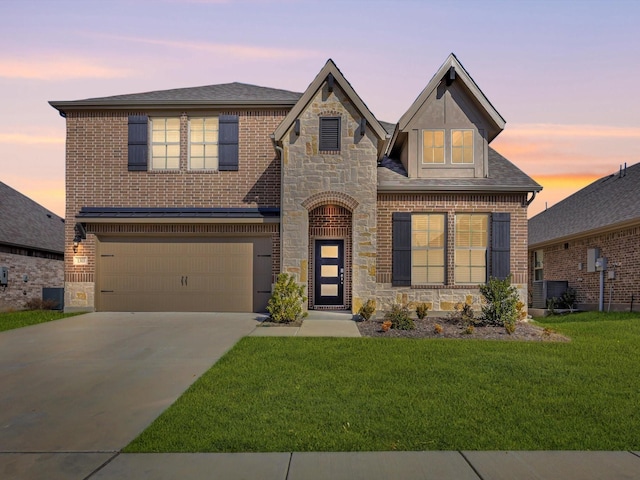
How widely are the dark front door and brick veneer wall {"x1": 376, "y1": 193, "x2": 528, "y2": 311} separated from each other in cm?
203

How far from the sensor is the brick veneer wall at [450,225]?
14703mm

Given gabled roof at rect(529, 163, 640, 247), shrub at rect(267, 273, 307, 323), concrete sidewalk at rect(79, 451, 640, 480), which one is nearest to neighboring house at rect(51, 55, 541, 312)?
shrub at rect(267, 273, 307, 323)

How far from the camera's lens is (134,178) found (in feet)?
52.3

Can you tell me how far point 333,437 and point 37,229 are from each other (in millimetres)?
22341

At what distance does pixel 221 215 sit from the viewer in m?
15.3

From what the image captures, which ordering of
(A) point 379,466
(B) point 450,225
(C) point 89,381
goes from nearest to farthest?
(A) point 379,466, (C) point 89,381, (B) point 450,225

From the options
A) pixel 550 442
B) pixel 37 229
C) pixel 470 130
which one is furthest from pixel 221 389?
pixel 37 229

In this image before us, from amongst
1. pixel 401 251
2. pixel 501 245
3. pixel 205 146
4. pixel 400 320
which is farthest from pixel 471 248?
pixel 205 146

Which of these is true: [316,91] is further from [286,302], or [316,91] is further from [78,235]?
[78,235]

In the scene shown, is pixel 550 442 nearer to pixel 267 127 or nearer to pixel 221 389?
pixel 221 389

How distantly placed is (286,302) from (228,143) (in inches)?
227

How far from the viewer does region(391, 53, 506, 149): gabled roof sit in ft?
48.0

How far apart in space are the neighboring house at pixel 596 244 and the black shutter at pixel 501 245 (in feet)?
17.5

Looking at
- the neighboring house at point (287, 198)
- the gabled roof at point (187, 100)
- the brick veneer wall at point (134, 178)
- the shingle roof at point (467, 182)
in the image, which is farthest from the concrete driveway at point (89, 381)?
the gabled roof at point (187, 100)
